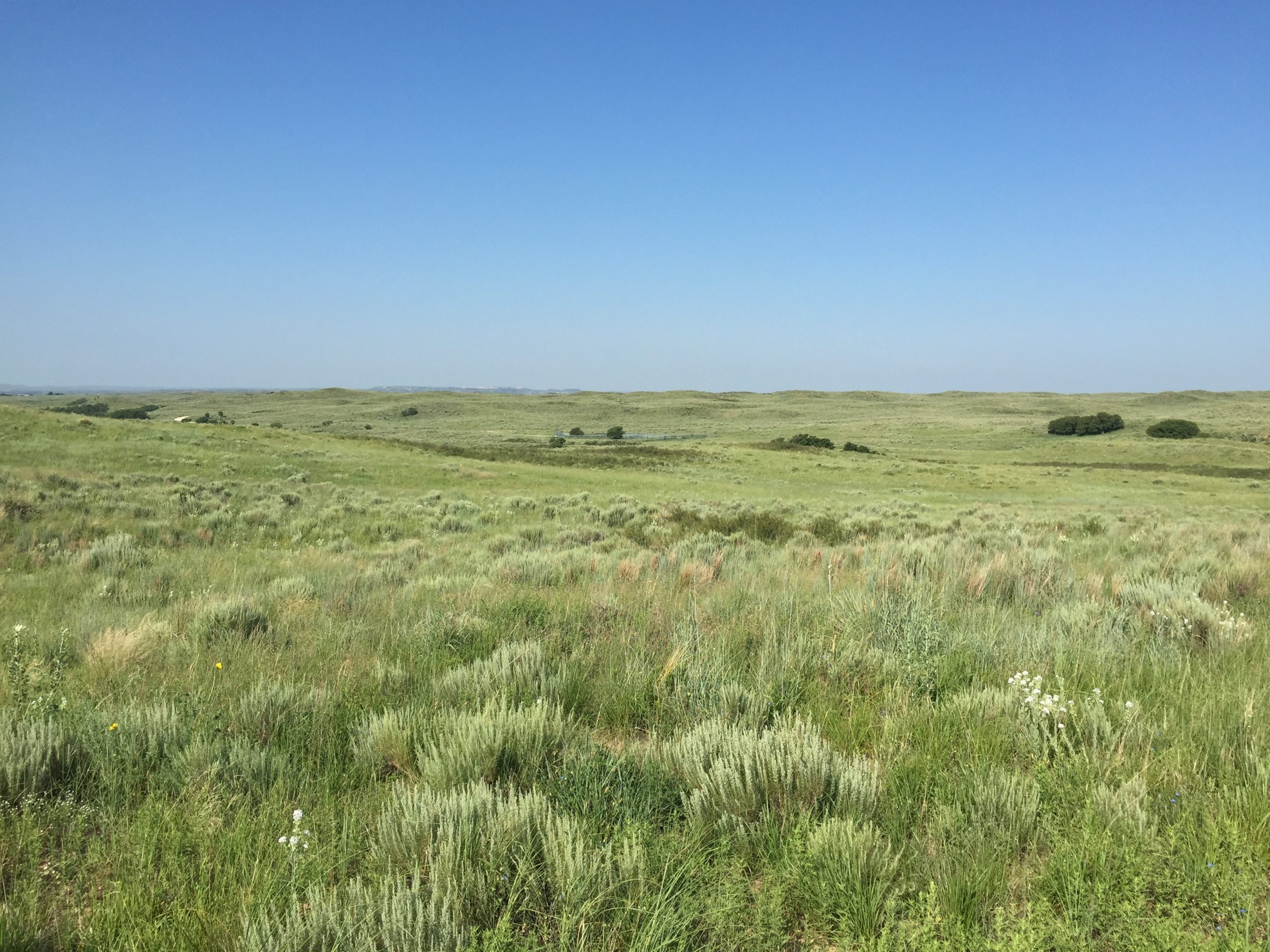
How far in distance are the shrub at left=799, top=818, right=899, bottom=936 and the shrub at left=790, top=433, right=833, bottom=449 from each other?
57.9 meters

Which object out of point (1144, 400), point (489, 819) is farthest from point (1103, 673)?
point (1144, 400)

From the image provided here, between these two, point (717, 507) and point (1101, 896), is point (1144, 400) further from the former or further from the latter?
point (1101, 896)

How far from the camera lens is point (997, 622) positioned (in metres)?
5.74

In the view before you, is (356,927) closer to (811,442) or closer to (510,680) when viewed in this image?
(510,680)

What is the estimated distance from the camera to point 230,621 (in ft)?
18.4

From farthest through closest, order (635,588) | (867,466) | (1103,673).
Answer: (867,466) → (635,588) → (1103,673)

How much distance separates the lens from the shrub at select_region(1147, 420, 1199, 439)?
62969 millimetres

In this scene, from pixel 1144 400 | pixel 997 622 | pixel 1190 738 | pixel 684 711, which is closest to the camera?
pixel 1190 738

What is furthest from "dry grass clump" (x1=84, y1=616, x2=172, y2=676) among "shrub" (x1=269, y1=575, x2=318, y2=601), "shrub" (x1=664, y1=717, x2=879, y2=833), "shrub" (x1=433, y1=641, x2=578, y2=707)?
"shrub" (x1=664, y1=717, x2=879, y2=833)

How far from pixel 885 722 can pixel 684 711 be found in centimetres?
110

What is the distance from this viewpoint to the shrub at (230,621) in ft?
17.5

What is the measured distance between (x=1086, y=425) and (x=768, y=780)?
85510 mm

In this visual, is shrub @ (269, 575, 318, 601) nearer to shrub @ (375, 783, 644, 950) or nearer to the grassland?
the grassland

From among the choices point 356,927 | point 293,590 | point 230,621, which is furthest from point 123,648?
point 356,927
